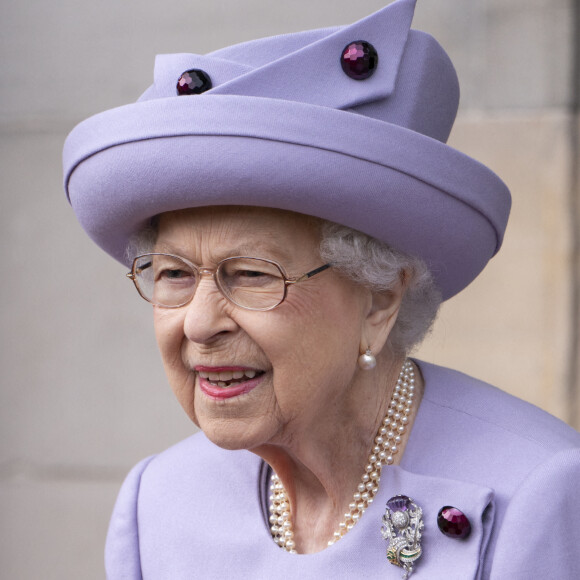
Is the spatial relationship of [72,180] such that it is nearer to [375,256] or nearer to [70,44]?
[375,256]

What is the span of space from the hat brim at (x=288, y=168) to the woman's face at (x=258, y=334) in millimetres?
79

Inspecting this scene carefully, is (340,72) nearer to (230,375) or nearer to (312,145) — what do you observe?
(312,145)

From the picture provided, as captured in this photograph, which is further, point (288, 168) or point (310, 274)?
point (310, 274)

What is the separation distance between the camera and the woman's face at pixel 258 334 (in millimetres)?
1813

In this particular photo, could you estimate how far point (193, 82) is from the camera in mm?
1812

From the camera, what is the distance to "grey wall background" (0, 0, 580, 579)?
369 centimetres

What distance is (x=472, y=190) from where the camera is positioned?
182cm

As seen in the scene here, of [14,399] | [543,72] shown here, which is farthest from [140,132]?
[14,399]

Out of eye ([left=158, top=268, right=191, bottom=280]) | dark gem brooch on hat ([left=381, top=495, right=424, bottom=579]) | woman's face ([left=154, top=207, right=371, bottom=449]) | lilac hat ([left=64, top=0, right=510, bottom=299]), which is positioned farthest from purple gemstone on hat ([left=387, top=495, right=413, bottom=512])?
eye ([left=158, top=268, right=191, bottom=280])

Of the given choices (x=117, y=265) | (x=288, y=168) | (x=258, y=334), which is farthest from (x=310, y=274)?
(x=117, y=265)

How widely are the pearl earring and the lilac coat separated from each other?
0.70ft

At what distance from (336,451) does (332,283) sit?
43 centimetres

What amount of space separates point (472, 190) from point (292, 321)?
460 mm

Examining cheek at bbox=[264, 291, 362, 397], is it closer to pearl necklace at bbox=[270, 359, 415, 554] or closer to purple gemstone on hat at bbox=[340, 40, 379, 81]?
pearl necklace at bbox=[270, 359, 415, 554]
